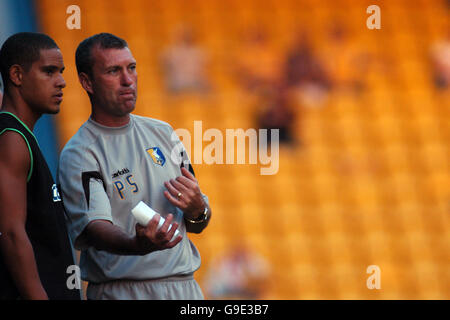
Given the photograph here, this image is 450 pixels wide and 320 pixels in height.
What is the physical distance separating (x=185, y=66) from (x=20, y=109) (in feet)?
10.8

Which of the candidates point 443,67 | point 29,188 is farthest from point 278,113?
point 29,188

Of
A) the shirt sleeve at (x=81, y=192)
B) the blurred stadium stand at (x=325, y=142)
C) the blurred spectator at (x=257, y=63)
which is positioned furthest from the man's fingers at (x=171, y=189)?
the blurred spectator at (x=257, y=63)

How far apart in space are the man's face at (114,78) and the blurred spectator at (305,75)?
3208 mm

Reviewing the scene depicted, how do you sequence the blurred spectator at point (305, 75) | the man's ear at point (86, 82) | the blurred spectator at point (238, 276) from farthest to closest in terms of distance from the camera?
the blurred spectator at point (305, 75), the blurred spectator at point (238, 276), the man's ear at point (86, 82)

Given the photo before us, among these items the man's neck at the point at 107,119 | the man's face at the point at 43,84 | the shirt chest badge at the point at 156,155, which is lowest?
the shirt chest badge at the point at 156,155

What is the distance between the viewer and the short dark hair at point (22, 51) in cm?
139

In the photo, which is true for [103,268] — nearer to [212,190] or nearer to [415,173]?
[212,190]

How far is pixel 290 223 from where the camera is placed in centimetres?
446

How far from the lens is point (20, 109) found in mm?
1376

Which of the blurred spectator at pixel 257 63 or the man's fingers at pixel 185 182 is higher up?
the blurred spectator at pixel 257 63

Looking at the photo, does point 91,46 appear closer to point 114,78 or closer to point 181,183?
point 114,78

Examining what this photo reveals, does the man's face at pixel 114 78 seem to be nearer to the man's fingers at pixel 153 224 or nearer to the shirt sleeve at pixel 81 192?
the shirt sleeve at pixel 81 192
